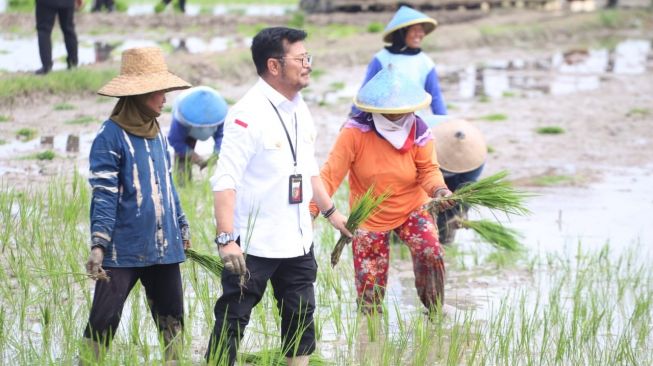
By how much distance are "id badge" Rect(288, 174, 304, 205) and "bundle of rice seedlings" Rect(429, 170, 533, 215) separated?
109 centimetres

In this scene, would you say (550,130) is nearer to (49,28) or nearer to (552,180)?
(552,180)

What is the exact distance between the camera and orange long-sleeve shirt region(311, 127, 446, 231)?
539cm

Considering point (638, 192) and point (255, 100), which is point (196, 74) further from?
point (255, 100)

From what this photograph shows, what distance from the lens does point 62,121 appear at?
403 inches

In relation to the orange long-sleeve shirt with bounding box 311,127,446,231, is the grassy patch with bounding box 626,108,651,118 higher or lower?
lower

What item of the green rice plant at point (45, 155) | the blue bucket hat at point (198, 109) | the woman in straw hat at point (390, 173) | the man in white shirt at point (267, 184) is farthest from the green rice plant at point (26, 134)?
the man in white shirt at point (267, 184)

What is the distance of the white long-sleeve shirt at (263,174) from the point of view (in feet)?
14.1

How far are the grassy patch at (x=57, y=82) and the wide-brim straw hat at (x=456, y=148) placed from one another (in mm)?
4847

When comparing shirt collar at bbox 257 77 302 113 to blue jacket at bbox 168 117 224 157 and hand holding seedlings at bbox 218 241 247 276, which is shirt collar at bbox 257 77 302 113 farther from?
blue jacket at bbox 168 117 224 157

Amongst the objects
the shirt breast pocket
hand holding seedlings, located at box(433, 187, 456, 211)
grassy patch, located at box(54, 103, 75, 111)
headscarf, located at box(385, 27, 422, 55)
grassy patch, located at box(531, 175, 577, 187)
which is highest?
headscarf, located at box(385, 27, 422, 55)

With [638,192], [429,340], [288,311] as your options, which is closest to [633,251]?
[638,192]

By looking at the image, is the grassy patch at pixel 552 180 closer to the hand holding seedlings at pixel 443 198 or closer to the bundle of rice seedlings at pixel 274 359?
the hand holding seedlings at pixel 443 198

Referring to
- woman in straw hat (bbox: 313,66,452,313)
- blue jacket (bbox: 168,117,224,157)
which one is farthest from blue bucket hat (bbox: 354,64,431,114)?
blue jacket (bbox: 168,117,224,157)

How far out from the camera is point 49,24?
1148 cm
